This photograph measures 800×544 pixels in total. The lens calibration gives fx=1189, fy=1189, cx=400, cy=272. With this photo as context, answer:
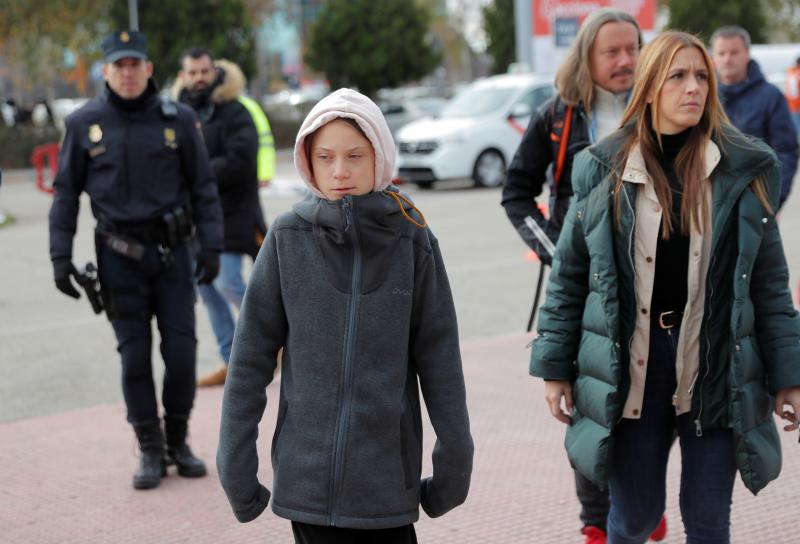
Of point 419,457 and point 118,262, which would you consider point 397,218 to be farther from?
point 118,262

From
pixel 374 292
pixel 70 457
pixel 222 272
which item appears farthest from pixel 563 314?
pixel 222 272

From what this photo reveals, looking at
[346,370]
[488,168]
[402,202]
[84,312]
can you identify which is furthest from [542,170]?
[488,168]

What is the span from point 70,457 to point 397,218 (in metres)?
3.46

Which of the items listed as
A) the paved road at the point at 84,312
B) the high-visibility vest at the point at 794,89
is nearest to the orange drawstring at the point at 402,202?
the paved road at the point at 84,312

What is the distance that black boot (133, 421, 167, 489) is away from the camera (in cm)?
511

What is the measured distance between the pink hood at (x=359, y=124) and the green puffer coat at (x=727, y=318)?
76 cm

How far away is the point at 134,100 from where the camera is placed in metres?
5.11

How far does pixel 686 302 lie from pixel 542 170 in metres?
1.27

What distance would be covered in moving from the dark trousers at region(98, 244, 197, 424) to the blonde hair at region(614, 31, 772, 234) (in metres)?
2.45

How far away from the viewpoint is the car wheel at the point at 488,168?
19.8 meters

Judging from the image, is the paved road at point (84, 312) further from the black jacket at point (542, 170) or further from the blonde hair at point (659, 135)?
the blonde hair at point (659, 135)

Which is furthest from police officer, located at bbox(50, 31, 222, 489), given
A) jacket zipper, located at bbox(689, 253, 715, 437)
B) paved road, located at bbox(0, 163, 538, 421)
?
jacket zipper, located at bbox(689, 253, 715, 437)

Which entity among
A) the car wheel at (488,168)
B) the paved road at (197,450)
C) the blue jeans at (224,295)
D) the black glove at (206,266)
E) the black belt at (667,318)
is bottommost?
the car wheel at (488,168)

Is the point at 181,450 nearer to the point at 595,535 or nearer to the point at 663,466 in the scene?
the point at 595,535
